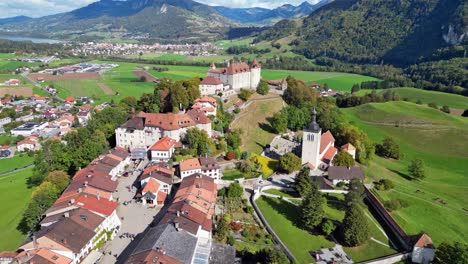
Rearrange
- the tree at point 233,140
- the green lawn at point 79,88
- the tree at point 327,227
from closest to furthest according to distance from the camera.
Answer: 1. the tree at point 327,227
2. the tree at point 233,140
3. the green lawn at point 79,88

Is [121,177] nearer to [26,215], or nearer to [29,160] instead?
[26,215]

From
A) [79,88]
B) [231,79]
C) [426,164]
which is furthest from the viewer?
[79,88]

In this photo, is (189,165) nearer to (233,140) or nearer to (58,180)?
(233,140)

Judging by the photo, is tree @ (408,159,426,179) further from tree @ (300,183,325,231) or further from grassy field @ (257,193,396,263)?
tree @ (300,183,325,231)

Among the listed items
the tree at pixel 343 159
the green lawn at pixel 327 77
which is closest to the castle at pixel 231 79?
the tree at pixel 343 159

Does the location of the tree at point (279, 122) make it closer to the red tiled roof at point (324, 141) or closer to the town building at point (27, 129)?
the red tiled roof at point (324, 141)

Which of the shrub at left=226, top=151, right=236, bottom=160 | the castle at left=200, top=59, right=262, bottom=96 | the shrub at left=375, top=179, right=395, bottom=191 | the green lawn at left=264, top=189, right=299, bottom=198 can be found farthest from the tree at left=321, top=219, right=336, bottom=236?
the castle at left=200, top=59, right=262, bottom=96

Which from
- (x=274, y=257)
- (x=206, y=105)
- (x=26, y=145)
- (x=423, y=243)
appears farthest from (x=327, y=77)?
(x=274, y=257)

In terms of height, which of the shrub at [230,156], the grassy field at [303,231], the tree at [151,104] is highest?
the tree at [151,104]
